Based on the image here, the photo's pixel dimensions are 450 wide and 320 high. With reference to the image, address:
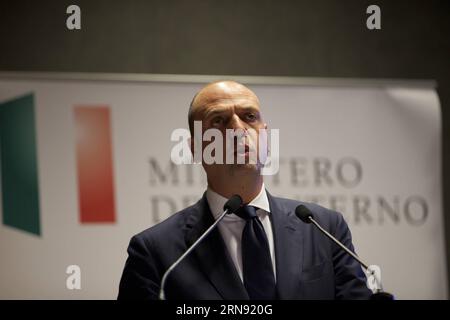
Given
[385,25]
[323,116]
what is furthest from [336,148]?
[385,25]

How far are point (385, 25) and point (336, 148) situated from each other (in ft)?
2.38

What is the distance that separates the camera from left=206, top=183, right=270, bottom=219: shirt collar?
1854 mm

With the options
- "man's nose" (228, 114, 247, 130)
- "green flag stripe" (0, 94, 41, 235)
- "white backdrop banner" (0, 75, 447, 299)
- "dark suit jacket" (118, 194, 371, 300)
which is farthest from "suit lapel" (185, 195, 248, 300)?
"green flag stripe" (0, 94, 41, 235)

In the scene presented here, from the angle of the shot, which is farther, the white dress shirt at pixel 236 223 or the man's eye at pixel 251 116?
the man's eye at pixel 251 116

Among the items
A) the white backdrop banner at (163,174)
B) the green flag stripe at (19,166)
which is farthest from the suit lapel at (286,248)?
the green flag stripe at (19,166)

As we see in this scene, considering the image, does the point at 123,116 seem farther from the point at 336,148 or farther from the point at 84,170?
the point at 336,148

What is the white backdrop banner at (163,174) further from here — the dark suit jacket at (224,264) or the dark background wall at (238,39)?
the dark suit jacket at (224,264)

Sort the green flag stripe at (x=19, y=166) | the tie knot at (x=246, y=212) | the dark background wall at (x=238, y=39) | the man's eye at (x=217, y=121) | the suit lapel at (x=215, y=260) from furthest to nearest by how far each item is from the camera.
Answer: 1. the dark background wall at (x=238, y=39)
2. the green flag stripe at (x=19, y=166)
3. the man's eye at (x=217, y=121)
4. the tie knot at (x=246, y=212)
5. the suit lapel at (x=215, y=260)

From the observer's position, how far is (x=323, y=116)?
3271 mm

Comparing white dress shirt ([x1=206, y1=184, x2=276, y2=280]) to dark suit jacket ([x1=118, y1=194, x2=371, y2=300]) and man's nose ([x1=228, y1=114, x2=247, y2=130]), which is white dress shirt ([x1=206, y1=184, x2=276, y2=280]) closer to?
dark suit jacket ([x1=118, y1=194, x2=371, y2=300])

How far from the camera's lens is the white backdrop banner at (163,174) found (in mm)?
2951

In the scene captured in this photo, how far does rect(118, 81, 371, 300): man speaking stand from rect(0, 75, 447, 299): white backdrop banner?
45.5 inches

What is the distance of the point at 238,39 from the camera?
3334 mm

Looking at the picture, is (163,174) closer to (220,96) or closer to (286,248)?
(220,96)
